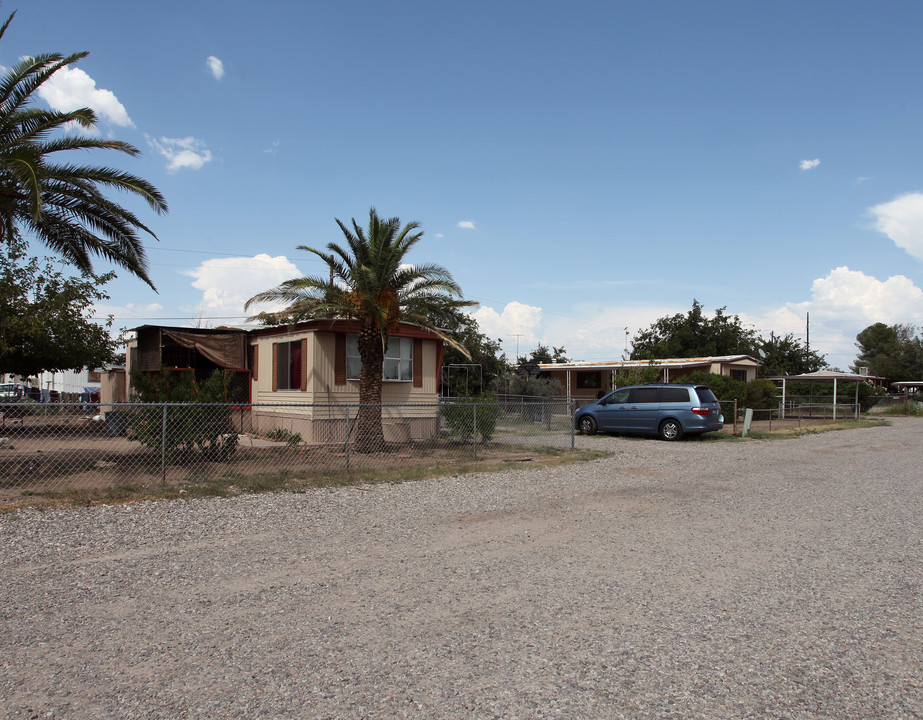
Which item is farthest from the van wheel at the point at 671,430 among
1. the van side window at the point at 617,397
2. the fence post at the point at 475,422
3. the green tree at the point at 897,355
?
the green tree at the point at 897,355

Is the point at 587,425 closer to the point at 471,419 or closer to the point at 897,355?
the point at 471,419

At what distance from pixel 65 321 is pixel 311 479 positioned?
13707mm

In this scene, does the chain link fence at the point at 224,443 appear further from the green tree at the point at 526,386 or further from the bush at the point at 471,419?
the green tree at the point at 526,386

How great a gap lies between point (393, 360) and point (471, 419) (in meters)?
4.12

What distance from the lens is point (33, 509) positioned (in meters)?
7.75

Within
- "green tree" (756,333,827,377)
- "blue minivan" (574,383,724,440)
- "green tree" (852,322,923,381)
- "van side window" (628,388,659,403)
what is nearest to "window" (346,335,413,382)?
"blue minivan" (574,383,724,440)

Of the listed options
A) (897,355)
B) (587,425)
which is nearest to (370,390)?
(587,425)

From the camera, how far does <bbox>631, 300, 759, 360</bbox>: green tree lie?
47.8 meters

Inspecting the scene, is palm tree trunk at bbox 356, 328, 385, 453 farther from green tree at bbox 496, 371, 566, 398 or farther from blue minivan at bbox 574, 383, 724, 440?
green tree at bbox 496, 371, 566, 398

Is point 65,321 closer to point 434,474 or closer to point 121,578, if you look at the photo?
point 434,474

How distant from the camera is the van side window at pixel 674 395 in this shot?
18.3 metres

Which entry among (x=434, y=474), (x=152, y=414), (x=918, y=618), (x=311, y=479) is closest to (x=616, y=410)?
(x=434, y=474)

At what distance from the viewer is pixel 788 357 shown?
51.2 metres

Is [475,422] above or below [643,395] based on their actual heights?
below
